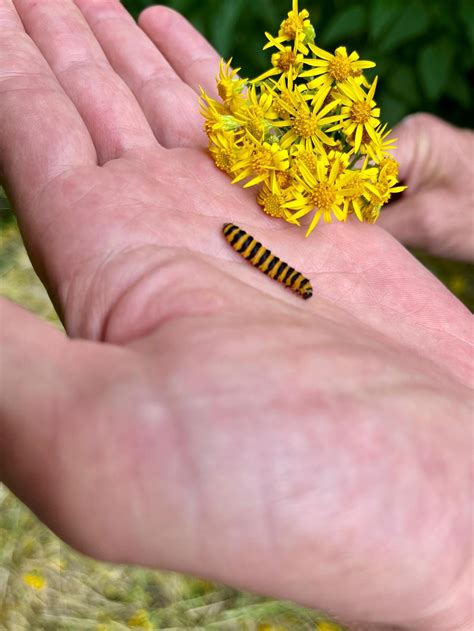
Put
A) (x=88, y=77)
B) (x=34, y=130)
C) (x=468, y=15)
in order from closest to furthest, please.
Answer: (x=34, y=130) < (x=88, y=77) < (x=468, y=15)

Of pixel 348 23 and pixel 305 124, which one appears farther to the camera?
pixel 348 23

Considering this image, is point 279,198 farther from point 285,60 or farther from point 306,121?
point 285,60

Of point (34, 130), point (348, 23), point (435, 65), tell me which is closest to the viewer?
point (34, 130)

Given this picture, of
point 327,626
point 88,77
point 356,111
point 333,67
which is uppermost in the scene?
point 333,67

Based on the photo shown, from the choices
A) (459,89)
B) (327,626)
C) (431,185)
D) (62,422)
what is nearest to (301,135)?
(431,185)

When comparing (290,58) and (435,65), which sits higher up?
(290,58)

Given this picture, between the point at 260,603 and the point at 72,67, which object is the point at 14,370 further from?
the point at 260,603

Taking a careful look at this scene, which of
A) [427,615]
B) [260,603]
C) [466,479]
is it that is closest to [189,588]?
[260,603]
